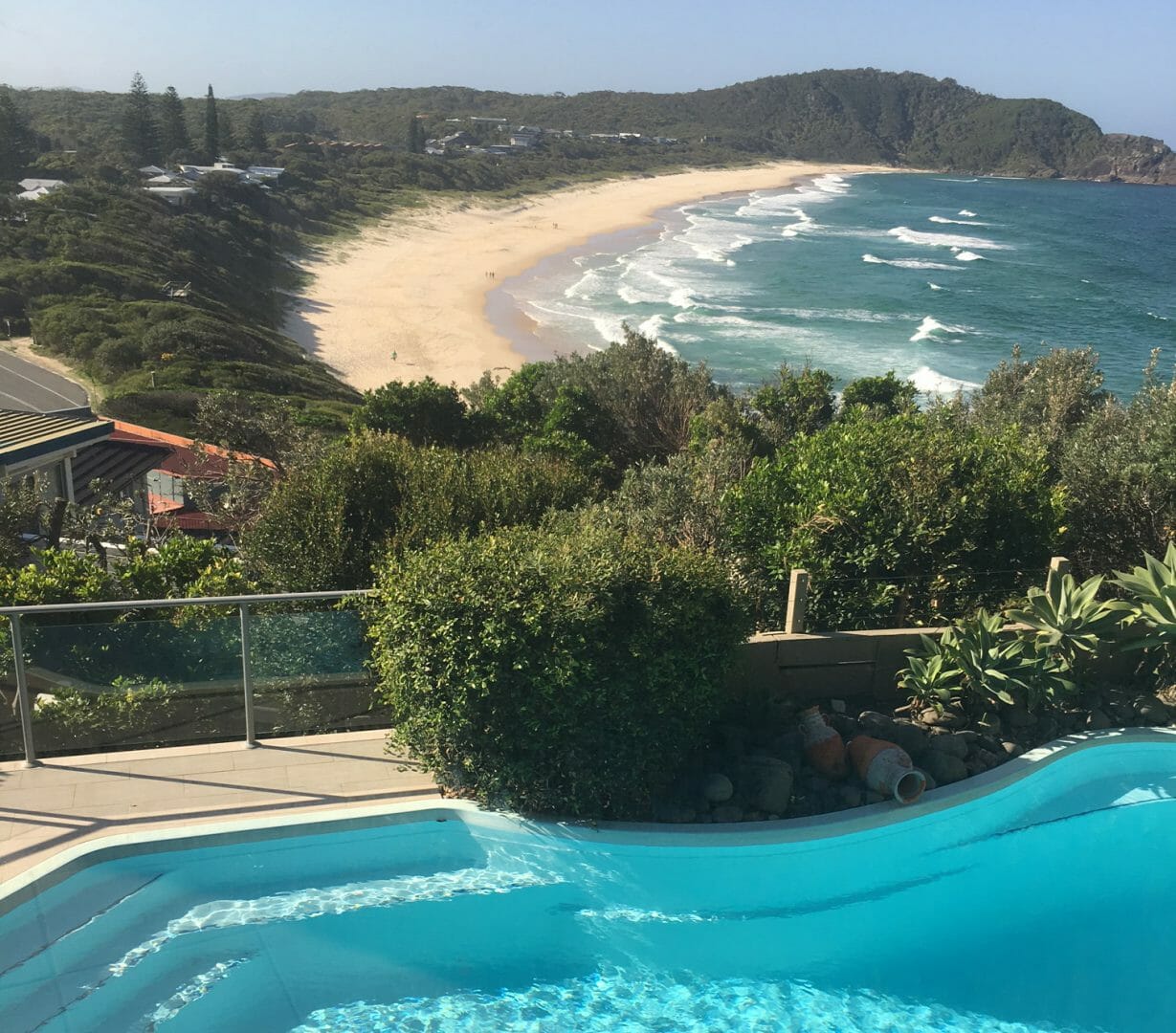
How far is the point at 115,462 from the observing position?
1698 cm

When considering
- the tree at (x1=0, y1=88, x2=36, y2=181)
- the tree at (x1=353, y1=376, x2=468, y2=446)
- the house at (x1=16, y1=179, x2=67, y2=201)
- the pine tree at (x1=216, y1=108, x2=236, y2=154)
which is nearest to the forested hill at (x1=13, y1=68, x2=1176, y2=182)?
the pine tree at (x1=216, y1=108, x2=236, y2=154)

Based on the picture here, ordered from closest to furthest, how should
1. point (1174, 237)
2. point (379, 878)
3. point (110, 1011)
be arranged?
point (110, 1011), point (379, 878), point (1174, 237)

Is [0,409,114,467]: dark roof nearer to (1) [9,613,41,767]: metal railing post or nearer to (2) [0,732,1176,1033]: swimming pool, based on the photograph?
(1) [9,613,41,767]: metal railing post

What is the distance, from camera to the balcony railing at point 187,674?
6516 millimetres

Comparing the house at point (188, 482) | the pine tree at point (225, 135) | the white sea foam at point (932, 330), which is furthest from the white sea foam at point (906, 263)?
the pine tree at point (225, 135)

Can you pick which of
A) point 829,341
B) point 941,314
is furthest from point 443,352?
point 941,314

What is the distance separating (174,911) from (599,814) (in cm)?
259

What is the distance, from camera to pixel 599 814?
658 centimetres

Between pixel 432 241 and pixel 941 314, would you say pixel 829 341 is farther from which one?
pixel 432 241

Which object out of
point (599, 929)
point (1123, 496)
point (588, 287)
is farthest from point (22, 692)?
point (588, 287)

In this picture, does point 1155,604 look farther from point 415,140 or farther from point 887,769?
point 415,140

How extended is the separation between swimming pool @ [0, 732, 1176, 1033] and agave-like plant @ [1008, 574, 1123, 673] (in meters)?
1.57

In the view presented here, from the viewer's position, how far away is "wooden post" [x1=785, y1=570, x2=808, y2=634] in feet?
25.6

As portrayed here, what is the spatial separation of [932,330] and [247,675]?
42670mm
